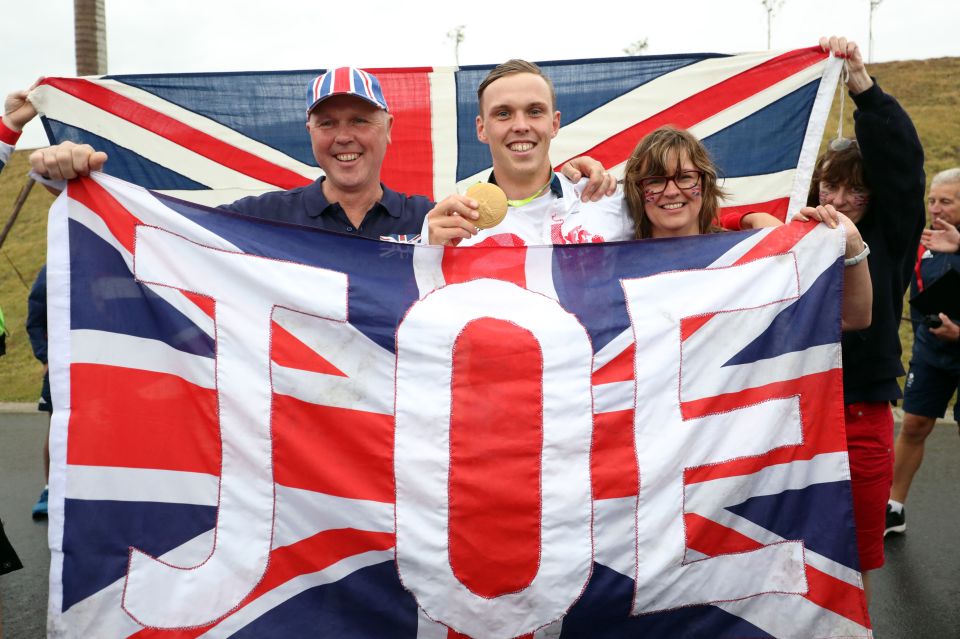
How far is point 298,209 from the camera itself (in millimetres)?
3145

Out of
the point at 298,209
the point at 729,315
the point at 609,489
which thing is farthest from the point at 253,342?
the point at 729,315

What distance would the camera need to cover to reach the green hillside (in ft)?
40.5

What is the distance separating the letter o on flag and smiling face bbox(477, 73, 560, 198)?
1.51 feet

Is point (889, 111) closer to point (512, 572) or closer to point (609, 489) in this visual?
point (609, 489)

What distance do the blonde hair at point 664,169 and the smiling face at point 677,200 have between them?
15 mm

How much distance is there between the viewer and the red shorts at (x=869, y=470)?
2.91 meters

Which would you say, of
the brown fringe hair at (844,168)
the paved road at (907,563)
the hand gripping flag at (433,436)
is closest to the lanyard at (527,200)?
the hand gripping flag at (433,436)

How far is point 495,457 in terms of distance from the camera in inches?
99.1

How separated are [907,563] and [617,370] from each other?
2891 millimetres

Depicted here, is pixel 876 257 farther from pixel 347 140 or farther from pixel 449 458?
pixel 347 140

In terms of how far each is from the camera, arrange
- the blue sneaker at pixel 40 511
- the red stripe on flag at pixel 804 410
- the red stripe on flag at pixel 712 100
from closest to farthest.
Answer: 1. the red stripe on flag at pixel 804 410
2. the red stripe on flag at pixel 712 100
3. the blue sneaker at pixel 40 511

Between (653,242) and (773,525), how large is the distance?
1.01 metres

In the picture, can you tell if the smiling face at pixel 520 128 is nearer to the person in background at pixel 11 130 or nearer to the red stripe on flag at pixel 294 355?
the red stripe on flag at pixel 294 355

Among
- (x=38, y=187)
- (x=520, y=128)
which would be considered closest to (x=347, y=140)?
(x=520, y=128)
